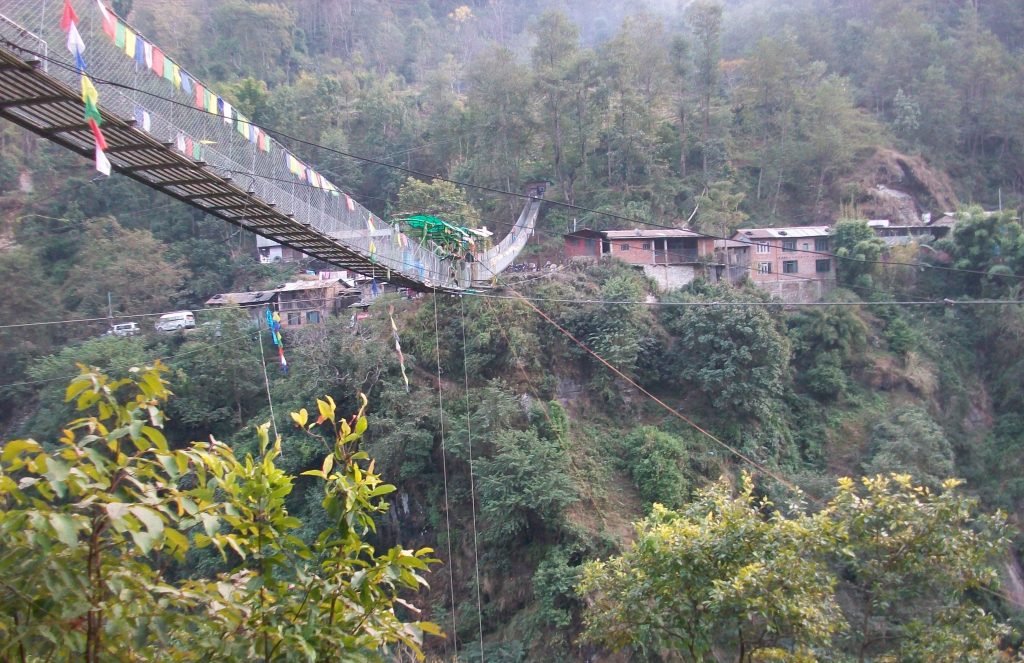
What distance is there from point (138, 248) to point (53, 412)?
474 centimetres

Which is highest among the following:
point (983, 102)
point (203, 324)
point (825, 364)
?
point (983, 102)

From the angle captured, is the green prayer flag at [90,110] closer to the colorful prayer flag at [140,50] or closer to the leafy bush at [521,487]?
the colorful prayer flag at [140,50]

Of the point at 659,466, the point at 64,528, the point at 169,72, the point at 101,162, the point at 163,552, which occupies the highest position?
the point at 169,72

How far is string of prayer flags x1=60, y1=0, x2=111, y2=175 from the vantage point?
304 cm

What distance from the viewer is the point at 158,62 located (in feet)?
13.1

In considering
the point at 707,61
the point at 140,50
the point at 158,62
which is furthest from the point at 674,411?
the point at 707,61

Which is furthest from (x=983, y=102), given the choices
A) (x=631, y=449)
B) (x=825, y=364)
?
(x=631, y=449)

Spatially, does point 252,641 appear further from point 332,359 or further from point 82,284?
point 82,284

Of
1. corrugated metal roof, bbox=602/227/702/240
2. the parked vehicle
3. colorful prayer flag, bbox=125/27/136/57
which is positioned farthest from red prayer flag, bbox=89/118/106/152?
the parked vehicle

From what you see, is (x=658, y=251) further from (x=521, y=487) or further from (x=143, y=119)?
(x=143, y=119)

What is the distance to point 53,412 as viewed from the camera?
13.2m

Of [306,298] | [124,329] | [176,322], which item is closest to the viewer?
[306,298]

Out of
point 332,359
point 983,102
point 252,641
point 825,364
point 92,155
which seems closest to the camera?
point 252,641

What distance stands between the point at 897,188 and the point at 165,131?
20201 mm
